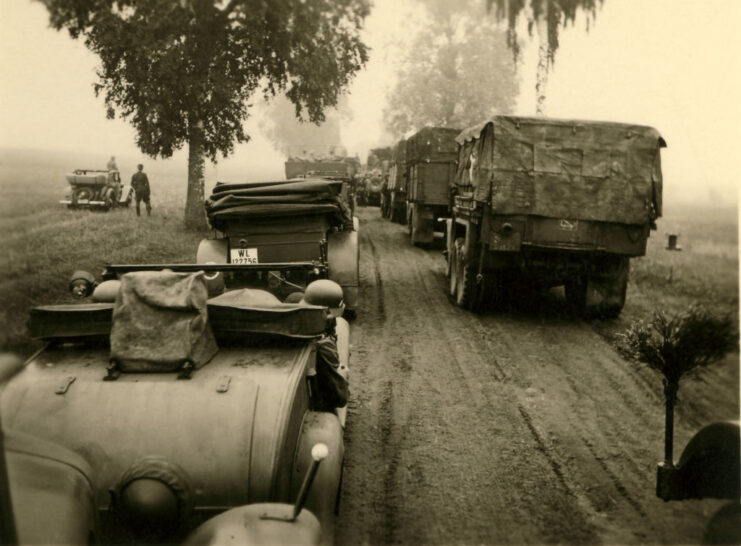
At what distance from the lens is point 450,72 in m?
6.45

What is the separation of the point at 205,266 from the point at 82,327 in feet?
3.23

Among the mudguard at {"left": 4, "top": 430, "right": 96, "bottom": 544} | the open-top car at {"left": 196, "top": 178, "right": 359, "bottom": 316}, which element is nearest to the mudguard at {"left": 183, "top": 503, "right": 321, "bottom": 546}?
the mudguard at {"left": 4, "top": 430, "right": 96, "bottom": 544}

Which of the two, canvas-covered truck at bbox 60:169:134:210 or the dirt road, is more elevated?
canvas-covered truck at bbox 60:169:134:210

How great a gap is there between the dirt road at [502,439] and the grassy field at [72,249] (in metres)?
0.95

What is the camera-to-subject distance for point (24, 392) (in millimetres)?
2955

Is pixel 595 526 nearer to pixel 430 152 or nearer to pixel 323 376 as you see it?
pixel 323 376

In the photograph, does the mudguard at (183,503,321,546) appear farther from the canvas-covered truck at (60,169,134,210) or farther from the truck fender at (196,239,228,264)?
the canvas-covered truck at (60,169,134,210)

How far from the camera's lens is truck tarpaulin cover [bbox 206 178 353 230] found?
7332 mm

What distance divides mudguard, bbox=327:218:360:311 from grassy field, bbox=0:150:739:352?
1709 millimetres

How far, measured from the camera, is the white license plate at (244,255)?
744cm

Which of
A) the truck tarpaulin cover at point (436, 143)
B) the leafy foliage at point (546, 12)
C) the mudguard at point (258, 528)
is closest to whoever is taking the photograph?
the mudguard at point (258, 528)

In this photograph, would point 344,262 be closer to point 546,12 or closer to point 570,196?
point 570,196

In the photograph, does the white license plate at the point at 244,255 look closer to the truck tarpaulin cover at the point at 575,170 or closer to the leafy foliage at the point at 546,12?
the truck tarpaulin cover at the point at 575,170

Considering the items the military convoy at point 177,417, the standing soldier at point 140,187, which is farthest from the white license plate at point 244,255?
the standing soldier at point 140,187
